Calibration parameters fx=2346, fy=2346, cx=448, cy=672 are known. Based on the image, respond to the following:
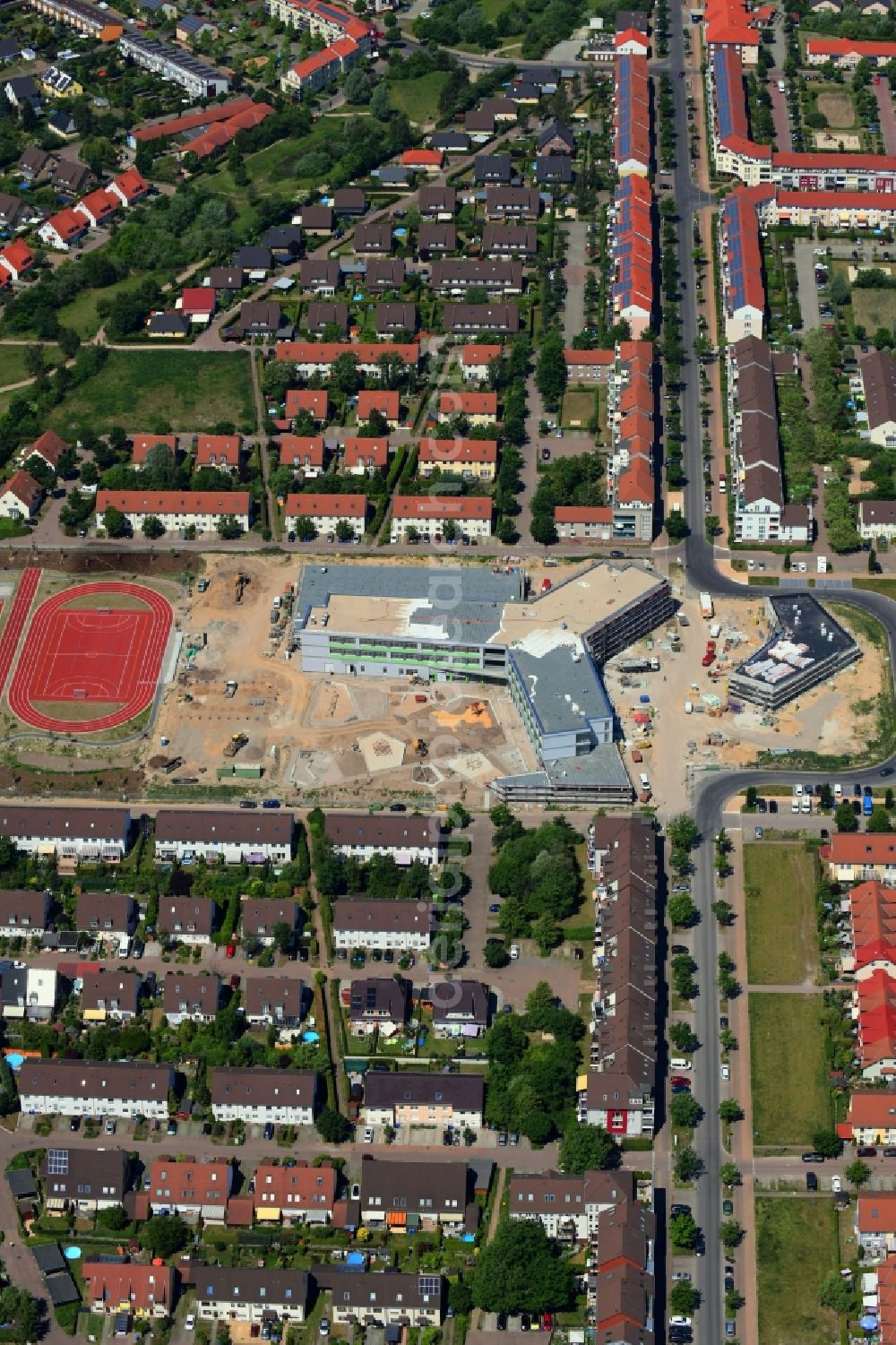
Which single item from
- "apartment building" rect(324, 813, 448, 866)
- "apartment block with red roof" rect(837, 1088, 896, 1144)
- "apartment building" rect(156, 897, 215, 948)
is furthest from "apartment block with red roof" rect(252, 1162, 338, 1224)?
"apartment block with red roof" rect(837, 1088, 896, 1144)

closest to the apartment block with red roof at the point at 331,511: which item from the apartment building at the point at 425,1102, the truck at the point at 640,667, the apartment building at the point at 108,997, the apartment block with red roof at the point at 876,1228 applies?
the truck at the point at 640,667

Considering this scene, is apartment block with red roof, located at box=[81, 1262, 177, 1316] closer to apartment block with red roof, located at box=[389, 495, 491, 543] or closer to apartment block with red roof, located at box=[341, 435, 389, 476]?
apartment block with red roof, located at box=[389, 495, 491, 543]

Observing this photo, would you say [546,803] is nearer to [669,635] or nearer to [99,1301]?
[669,635]

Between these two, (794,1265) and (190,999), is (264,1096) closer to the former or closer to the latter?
(190,999)

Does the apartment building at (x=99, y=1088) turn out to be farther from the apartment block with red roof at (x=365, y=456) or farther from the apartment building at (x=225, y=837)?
the apartment block with red roof at (x=365, y=456)

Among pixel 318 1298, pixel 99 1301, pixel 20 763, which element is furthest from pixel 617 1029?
pixel 20 763

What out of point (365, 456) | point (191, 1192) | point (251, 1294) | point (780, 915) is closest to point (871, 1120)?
point (780, 915)
